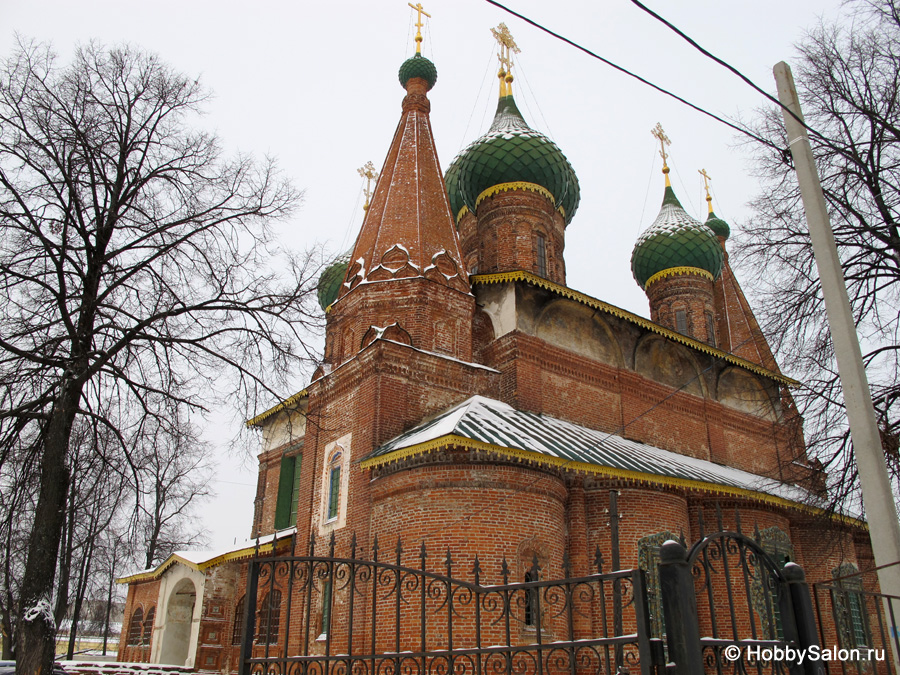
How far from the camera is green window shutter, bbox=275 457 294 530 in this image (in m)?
15.6

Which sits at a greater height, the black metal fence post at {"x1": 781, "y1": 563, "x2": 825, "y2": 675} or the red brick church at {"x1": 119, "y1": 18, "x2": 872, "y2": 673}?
the red brick church at {"x1": 119, "y1": 18, "x2": 872, "y2": 673}

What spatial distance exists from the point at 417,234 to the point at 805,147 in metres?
7.88

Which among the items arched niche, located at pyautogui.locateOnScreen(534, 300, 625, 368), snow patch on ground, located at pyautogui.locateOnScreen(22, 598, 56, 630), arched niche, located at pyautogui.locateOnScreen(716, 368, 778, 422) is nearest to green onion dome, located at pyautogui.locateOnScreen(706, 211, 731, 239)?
arched niche, located at pyautogui.locateOnScreen(716, 368, 778, 422)

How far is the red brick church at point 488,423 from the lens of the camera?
9812mm

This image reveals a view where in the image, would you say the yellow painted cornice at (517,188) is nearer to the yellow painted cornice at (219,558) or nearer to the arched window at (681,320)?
the arched window at (681,320)

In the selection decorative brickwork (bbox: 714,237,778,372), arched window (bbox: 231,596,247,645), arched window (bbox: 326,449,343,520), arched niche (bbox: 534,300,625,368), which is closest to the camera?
arched window (bbox: 326,449,343,520)

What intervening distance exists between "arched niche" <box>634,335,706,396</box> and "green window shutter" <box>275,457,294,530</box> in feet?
25.1

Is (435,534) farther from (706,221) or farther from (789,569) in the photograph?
(706,221)

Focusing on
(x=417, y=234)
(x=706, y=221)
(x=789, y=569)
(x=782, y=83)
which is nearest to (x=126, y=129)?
(x=417, y=234)

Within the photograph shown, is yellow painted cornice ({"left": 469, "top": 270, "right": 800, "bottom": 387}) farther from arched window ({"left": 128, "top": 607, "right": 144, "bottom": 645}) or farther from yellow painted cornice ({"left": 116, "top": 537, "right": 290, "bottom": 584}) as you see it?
arched window ({"left": 128, "top": 607, "right": 144, "bottom": 645})

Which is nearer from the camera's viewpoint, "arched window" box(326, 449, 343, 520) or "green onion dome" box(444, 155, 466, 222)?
"arched window" box(326, 449, 343, 520)

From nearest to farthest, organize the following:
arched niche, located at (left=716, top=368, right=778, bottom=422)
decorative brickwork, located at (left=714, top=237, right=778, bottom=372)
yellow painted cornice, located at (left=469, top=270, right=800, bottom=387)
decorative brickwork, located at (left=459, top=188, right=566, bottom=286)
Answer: yellow painted cornice, located at (left=469, top=270, right=800, bottom=387), decorative brickwork, located at (left=459, top=188, right=566, bottom=286), arched niche, located at (left=716, top=368, right=778, bottom=422), decorative brickwork, located at (left=714, top=237, right=778, bottom=372)

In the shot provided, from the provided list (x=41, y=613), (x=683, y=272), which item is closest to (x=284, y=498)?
(x=41, y=613)

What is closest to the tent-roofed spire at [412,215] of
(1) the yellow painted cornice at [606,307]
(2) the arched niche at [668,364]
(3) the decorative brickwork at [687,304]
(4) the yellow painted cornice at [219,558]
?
(1) the yellow painted cornice at [606,307]
